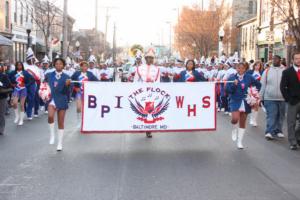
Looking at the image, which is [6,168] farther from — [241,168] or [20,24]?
[20,24]

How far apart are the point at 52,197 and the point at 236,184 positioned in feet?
8.51

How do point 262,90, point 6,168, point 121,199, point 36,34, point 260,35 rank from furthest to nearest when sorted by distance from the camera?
point 36,34, point 260,35, point 262,90, point 6,168, point 121,199

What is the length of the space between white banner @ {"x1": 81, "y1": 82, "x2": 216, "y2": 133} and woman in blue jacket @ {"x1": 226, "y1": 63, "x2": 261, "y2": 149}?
0.41 metres

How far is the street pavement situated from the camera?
22.8ft

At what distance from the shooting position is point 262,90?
12.5 metres

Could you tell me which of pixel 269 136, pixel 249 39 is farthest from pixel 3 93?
pixel 249 39

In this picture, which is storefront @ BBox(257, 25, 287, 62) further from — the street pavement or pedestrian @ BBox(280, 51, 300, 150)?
the street pavement

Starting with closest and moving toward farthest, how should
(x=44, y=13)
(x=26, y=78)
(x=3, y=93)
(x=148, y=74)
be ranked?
(x=148, y=74)
(x=3, y=93)
(x=26, y=78)
(x=44, y=13)

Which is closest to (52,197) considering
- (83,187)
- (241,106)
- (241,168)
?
(83,187)

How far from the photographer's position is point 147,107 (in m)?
10.6

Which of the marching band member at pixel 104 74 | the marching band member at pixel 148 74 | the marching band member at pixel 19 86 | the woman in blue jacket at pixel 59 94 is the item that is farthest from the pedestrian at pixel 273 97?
the marching band member at pixel 104 74

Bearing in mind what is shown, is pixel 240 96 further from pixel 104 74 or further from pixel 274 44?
pixel 274 44

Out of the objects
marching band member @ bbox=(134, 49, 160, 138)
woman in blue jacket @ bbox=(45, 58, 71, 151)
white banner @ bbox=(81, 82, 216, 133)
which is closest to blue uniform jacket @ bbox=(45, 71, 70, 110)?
woman in blue jacket @ bbox=(45, 58, 71, 151)

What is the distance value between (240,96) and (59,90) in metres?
3.64
